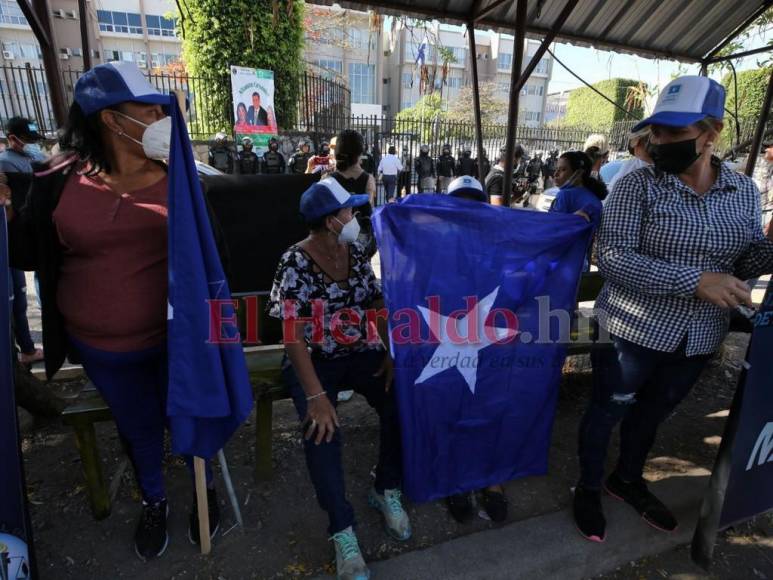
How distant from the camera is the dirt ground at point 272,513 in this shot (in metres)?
2.17

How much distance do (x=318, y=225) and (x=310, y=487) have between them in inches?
58.3

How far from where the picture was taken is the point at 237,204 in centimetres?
375

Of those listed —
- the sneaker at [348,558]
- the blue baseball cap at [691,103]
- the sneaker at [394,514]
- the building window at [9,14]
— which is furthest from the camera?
the building window at [9,14]

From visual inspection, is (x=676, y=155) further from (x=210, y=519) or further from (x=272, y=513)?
(x=210, y=519)

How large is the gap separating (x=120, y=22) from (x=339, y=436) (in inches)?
1792

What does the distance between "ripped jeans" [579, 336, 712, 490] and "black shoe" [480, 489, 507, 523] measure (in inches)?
16.6

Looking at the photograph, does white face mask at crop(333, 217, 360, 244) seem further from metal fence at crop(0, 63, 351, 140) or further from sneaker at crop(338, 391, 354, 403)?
metal fence at crop(0, 63, 351, 140)

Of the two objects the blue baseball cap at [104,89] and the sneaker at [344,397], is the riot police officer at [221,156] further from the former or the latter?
the blue baseball cap at [104,89]

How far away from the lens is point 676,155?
1.95m

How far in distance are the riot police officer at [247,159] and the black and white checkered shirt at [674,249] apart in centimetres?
996

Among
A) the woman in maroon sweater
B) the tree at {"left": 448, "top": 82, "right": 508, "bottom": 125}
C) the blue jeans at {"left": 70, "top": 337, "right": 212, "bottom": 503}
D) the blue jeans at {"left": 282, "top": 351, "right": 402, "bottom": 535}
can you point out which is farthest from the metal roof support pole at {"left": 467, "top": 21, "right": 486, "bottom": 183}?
the tree at {"left": 448, "top": 82, "right": 508, "bottom": 125}

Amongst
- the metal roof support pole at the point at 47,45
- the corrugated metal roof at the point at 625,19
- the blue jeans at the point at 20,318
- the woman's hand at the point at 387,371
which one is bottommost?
the blue jeans at the point at 20,318

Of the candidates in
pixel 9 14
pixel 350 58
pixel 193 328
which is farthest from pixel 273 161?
pixel 9 14

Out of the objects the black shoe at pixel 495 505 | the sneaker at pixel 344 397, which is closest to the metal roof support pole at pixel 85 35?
the sneaker at pixel 344 397
